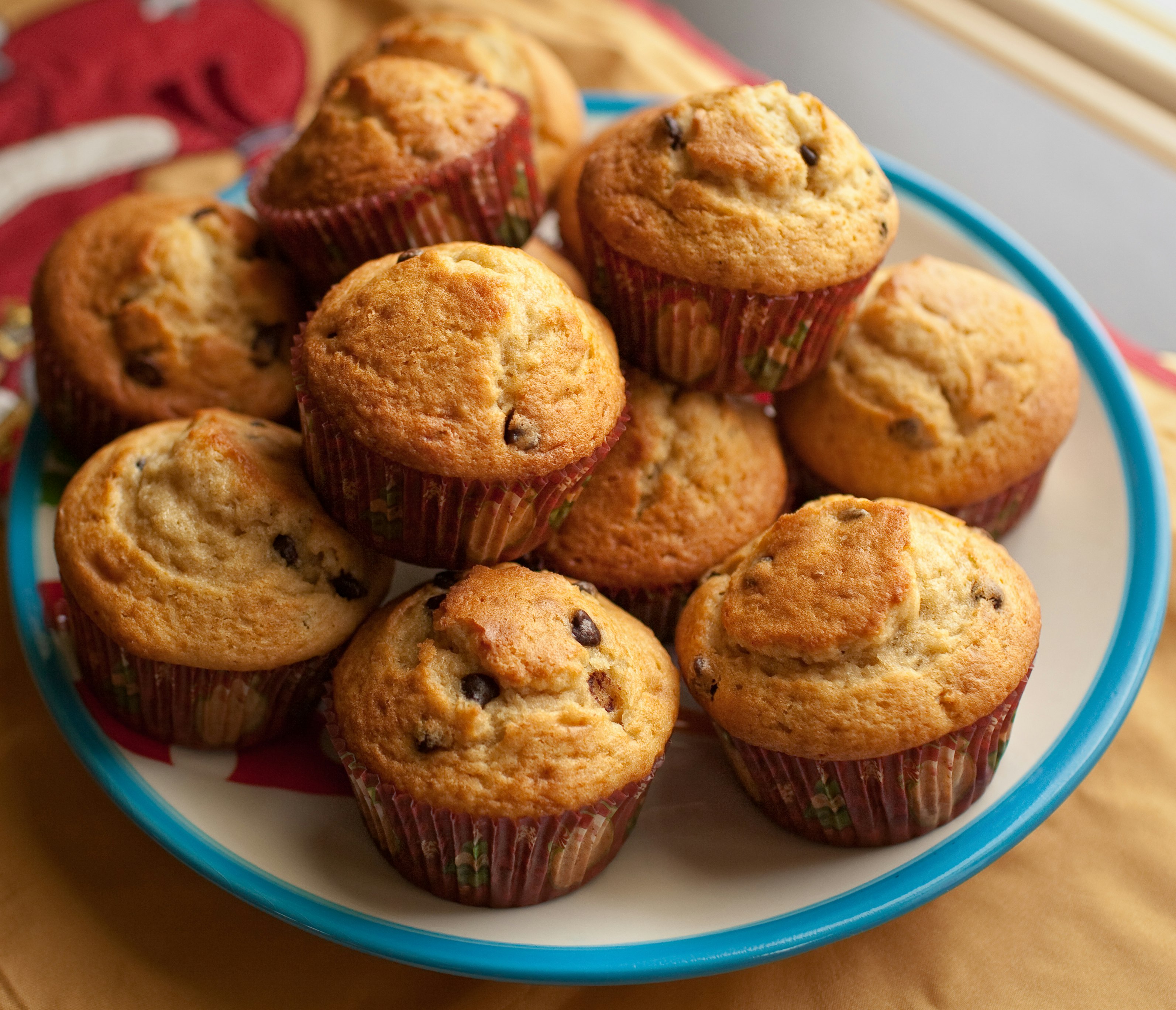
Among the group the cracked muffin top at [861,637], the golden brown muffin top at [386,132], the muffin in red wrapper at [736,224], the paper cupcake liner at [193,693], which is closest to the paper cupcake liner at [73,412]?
the paper cupcake liner at [193,693]

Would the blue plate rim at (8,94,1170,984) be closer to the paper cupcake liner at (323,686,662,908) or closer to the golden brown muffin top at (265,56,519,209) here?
the paper cupcake liner at (323,686,662,908)

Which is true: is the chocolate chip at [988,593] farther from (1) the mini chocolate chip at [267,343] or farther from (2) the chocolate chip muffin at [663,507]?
(1) the mini chocolate chip at [267,343]

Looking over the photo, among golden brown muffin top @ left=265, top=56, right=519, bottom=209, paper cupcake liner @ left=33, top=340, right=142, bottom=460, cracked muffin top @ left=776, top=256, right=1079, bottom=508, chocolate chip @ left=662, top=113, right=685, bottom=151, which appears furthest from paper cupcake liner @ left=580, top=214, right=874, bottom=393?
paper cupcake liner @ left=33, top=340, right=142, bottom=460

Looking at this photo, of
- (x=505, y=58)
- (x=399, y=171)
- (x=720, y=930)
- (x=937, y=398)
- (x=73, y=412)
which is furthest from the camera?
(x=505, y=58)

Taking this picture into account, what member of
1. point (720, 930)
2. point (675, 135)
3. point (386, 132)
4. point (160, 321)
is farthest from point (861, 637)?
point (160, 321)

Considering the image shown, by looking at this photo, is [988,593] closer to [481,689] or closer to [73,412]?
[481,689]
